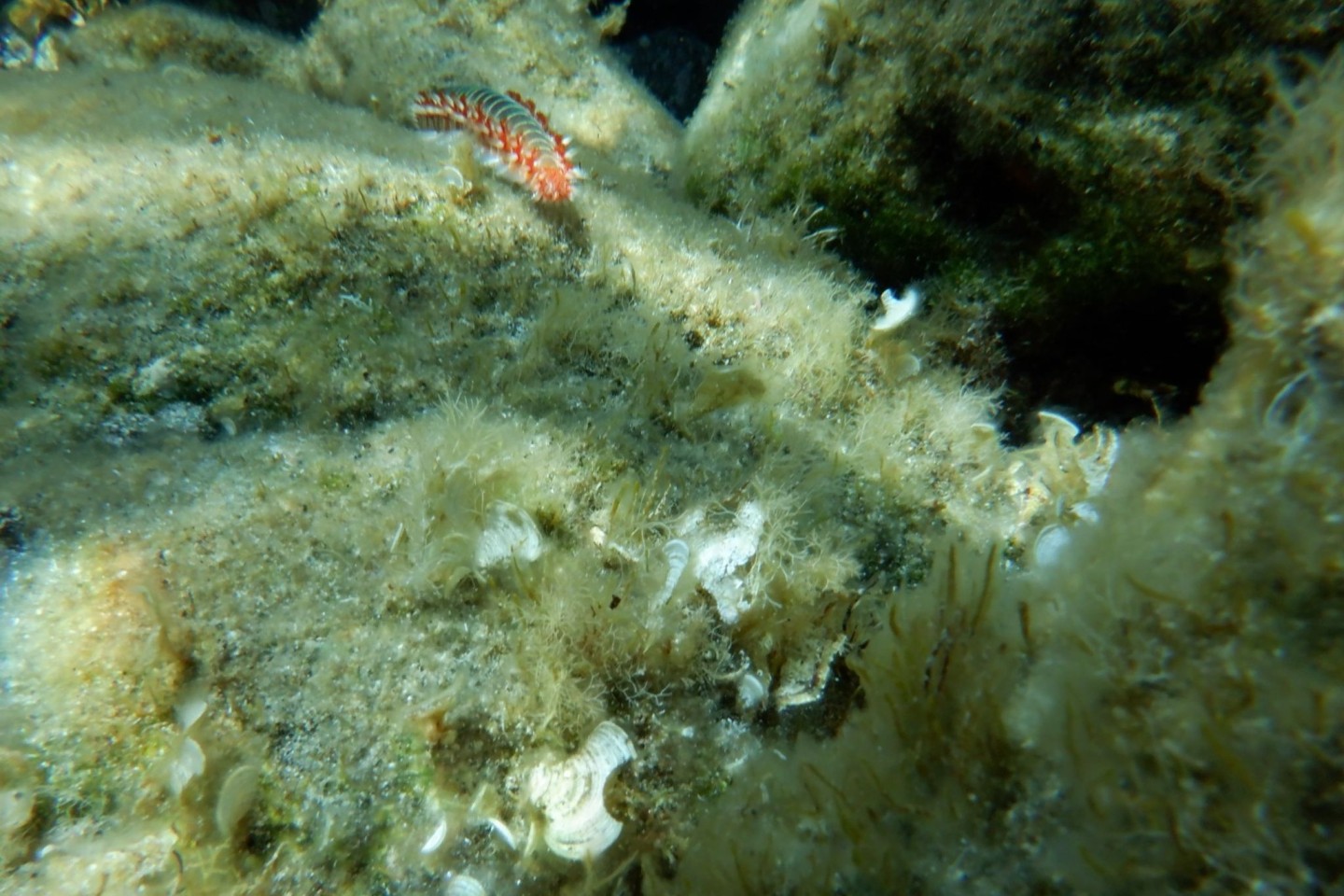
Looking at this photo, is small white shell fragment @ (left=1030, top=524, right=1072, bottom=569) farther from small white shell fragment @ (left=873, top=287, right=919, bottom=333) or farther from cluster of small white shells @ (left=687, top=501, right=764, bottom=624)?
small white shell fragment @ (left=873, top=287, right=919, bottom=333)

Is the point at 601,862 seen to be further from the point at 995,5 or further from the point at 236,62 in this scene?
the point at 236,62

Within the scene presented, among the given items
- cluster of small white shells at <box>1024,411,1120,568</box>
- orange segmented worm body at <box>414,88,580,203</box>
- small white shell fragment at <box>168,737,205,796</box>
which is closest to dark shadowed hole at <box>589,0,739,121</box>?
orange segmented worm body at <box>414,88,580,203</box>

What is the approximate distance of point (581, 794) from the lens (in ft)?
6.53

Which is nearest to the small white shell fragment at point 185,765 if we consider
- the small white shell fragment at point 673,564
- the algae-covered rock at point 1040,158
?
the small white shell fragment at point 673,564

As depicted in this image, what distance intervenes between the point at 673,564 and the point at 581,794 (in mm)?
808

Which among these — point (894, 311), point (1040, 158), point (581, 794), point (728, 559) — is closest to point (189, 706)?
point (581, 794)

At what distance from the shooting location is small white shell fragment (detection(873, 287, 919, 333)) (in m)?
3.43

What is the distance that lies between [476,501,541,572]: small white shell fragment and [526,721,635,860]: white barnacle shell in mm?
671

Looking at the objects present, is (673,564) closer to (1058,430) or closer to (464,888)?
(464,888)

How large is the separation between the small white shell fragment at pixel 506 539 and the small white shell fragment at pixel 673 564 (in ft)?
1.56

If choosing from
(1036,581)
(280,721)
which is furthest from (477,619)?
(1036,581)

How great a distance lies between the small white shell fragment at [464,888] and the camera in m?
1.93

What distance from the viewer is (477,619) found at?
225 cm

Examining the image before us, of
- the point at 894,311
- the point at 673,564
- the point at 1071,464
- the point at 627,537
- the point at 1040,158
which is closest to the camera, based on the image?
the point at 673,564
